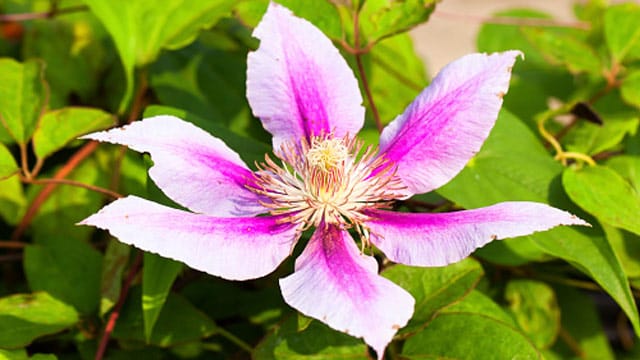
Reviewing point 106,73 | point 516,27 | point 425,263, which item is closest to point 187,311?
point 425,263

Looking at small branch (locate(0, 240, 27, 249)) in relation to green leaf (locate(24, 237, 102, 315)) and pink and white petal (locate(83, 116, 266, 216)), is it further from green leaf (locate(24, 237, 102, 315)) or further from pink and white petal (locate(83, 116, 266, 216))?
pink and white petal (locate(83, 116, 266, 216))

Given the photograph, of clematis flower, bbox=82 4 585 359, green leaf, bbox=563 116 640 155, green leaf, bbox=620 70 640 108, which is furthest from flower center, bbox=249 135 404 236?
green leaf, bbox=620 70 640 108

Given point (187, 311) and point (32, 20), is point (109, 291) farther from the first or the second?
point (32, 20)

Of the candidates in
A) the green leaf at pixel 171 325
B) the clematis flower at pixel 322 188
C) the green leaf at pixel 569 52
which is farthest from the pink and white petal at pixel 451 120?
the green leaf at pixel 569 52

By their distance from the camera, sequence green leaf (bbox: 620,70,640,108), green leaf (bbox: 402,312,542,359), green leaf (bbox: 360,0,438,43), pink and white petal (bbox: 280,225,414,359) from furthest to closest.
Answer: green leaf (bbox: 620,70,640,108), green leaf (bbox: 360,0,438,43), green leaf (bbox: 402,312,542,359), pink and white petal (bbox: 280,225,414,359)

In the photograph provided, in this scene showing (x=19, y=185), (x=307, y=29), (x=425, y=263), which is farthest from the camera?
(x=19, y=185)

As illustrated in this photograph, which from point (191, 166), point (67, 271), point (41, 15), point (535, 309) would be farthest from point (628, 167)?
point (41, 15)
